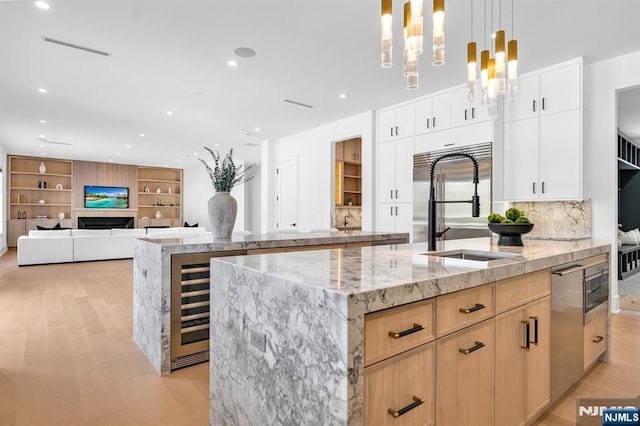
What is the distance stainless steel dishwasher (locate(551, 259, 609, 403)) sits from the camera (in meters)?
1.97

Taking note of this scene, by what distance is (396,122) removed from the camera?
5.77 m

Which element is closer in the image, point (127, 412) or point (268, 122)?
point (127, 412)

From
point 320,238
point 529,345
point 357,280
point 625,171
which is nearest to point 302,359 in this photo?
point 357,280

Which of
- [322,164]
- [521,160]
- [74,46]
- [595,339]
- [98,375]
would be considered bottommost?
[98,375]

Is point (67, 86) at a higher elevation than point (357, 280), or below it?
higher

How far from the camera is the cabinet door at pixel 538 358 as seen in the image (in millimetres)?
1765

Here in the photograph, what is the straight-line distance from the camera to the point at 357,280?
122cm

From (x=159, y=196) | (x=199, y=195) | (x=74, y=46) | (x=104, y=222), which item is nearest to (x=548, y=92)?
(x=74, y=46)

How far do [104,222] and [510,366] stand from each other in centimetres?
1385

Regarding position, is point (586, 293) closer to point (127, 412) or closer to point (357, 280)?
point (357, 280)

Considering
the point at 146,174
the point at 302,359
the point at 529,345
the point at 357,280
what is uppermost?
the point at 146,174

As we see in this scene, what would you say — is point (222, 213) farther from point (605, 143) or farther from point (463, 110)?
point (605, 143)

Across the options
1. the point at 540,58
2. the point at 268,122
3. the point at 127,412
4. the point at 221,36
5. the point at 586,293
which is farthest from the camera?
the point at 268,122

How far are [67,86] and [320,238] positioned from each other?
434 centimetres
